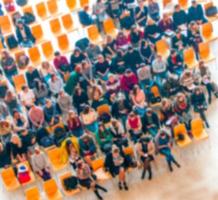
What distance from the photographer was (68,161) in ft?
47.6

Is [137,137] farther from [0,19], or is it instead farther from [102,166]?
[0,19]

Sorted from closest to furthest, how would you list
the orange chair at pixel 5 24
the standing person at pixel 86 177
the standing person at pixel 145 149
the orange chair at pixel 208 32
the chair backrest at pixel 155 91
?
the standing person at pixel 86 177 < the standing person at pixel 145 149 < the chair backrest at pixel 155 91 < the orange chair at pixel 208 32 < the orange chair at pixel 5 24

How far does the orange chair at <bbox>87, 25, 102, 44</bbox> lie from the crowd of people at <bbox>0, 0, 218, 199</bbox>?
0.87 ft

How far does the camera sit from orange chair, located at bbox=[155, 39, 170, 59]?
53.8 feet

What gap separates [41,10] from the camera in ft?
58.8

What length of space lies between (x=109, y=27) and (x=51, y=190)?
17.0ft

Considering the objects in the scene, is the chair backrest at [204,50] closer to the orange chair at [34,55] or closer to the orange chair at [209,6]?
the orange chair at [209,6]

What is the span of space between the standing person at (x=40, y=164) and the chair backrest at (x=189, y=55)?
4277 millimetres

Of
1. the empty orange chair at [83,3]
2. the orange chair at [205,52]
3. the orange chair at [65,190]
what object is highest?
the empty orange chair at [83,3]

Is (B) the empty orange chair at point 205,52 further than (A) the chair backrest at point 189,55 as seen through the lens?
Yes

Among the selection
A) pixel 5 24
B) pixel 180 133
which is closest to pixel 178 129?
pixel 180 133

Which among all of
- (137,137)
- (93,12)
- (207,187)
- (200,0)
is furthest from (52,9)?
(207,187)

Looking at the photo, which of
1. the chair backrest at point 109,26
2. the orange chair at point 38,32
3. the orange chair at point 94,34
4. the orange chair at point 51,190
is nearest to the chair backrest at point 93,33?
the orange chair at point 94,34

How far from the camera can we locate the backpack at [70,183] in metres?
13.9
